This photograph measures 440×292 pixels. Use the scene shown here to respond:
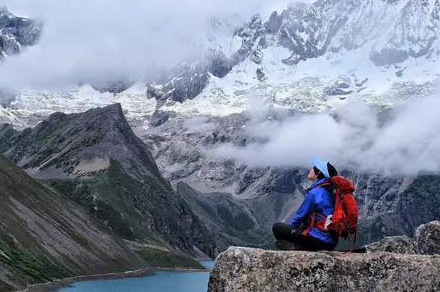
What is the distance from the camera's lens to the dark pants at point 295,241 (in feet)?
59.6

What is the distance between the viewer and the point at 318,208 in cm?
1802

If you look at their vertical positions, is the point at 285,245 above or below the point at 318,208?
below

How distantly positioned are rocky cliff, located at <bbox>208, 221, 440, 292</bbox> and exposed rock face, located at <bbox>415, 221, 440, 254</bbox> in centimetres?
820

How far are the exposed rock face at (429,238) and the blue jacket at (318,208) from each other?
846 cm

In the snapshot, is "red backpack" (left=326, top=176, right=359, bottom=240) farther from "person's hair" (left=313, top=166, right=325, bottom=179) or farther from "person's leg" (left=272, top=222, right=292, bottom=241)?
"person's leg" (left=272, top=222, right=292, bottom=241)

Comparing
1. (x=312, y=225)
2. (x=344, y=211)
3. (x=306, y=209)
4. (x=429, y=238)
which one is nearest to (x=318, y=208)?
(x=306, y=209)

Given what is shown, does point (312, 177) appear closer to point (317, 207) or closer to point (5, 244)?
point (317, 207)

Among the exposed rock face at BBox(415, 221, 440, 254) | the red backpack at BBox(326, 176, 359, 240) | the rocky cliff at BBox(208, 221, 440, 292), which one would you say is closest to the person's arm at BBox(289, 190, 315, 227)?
the red backpack at BBox(326, 176, 359, 240)

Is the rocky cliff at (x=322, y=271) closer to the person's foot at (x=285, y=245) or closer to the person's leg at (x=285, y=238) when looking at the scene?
the person's leg at (x=285, y=238)

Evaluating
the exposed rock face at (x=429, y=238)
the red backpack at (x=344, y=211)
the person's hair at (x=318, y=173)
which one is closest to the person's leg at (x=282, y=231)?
the red backpack at (x=344, y=211)

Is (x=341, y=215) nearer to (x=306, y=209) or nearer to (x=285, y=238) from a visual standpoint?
(x=306, y=209)

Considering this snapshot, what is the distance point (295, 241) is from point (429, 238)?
8.96m

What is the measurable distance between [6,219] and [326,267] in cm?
18478

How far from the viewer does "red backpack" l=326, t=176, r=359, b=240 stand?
693 inches
